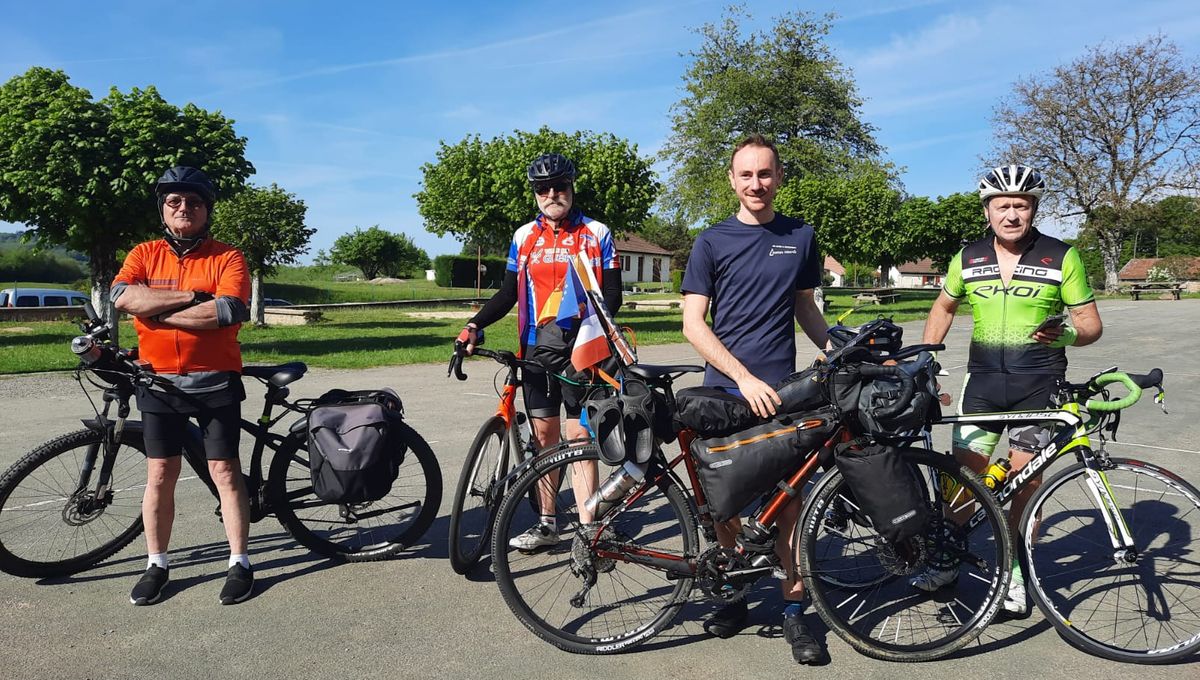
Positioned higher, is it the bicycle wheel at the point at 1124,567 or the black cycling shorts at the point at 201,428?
the black cycling shorts at the point at 201,428

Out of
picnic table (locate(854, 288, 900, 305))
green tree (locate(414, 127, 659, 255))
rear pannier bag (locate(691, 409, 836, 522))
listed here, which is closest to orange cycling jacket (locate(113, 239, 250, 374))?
rear pannier bag (locate(691, 409, 836, 522))

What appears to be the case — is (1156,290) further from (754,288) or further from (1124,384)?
(754,288)

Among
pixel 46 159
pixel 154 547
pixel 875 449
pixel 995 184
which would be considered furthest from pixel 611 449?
pixel 46 159

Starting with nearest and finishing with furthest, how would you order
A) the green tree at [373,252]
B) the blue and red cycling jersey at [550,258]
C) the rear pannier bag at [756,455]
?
the rear pannier bag at [756,455]
the blue and red cycling jersey at [550,258]
the green tree at [373,252]

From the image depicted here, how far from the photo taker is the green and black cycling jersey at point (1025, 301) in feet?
11.6

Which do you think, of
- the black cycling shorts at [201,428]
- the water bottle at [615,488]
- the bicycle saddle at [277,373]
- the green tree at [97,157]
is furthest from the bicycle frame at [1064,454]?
the green tree at [97,157]

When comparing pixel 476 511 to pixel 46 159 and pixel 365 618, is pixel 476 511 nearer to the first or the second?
pixel 365 618

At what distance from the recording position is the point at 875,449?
10.0 feet

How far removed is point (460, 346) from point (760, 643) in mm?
2016

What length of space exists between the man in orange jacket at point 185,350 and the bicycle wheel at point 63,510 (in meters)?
0.36

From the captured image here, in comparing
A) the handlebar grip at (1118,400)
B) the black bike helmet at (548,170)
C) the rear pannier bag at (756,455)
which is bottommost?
the rear pannier bag at (756,455)

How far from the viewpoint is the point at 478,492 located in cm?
416

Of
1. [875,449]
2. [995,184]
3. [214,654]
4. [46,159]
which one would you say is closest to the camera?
[875,449]

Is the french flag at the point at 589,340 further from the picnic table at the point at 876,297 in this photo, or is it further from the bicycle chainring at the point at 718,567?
the picnic table at the point at 876,297
